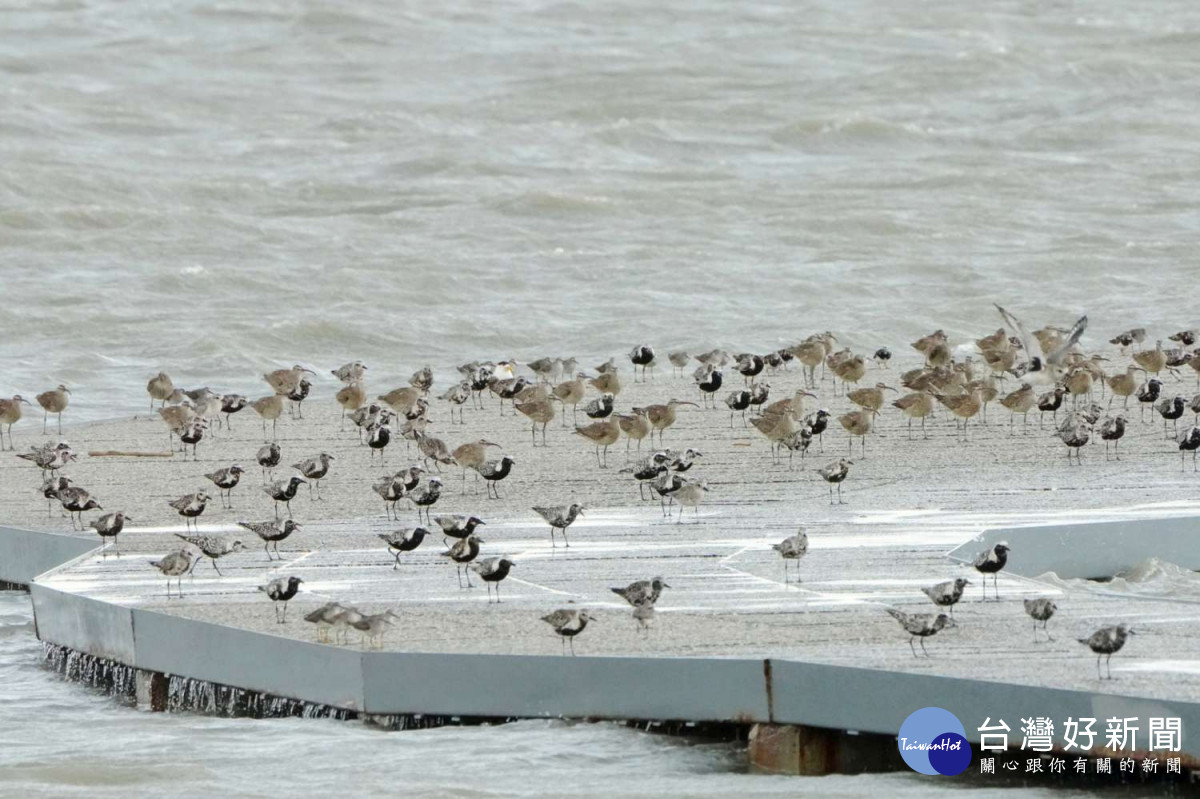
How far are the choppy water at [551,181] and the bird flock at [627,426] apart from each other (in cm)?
144

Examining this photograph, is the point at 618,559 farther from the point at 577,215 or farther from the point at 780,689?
the point at 577,215

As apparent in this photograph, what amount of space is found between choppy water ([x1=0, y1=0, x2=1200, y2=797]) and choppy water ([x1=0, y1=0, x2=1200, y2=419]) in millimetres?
93

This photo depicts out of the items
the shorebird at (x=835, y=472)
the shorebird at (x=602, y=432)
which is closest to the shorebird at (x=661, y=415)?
the shorebird at (x=602, y=432)

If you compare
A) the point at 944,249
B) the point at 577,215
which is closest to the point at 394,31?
the point at 577,215

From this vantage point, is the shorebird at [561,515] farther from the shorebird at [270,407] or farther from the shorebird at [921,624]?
the shorebird at [270,407]

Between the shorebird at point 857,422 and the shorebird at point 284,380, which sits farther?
the shorebird at point 284,380

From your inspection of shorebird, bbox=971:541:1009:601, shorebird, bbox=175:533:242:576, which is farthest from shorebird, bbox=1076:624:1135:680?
shorebird, bbox=175:533:242:576

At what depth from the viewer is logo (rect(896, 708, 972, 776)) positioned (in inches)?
341

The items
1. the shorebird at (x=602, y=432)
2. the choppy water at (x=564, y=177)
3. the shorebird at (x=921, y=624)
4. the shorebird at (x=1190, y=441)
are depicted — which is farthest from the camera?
the choppy water at (x=564, y=177)

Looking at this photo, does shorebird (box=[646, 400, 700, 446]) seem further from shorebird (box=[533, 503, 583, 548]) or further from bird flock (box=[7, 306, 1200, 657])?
shorebird (box=[533, 503, 583, 548])

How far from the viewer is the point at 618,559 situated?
11.3 metres

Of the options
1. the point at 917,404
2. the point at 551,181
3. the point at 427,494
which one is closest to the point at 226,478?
the point at 427,494

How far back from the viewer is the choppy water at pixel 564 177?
27.1 m

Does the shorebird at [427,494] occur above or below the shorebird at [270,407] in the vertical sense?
below
